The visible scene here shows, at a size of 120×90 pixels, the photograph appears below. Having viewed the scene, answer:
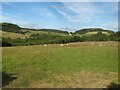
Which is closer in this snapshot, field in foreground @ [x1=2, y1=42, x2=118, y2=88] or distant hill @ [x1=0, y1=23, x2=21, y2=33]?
field in foreground @ [x1=2, y1=42, x2=118, y2=88]

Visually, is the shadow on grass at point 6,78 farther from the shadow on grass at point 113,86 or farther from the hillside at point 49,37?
the hillside at point 49,37

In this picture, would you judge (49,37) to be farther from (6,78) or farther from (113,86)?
(113,86)

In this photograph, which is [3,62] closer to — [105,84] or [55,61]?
[55,61]

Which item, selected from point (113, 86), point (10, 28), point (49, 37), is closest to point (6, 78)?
point (113, 86)

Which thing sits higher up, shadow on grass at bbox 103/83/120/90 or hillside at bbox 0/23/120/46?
hillside at bbox 0/23/120/46

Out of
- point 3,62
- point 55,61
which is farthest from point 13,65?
point 55,61

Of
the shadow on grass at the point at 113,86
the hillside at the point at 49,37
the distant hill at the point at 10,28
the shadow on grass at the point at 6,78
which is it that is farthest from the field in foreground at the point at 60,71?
the distant hill at the point at 10,28

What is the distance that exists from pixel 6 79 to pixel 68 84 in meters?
5.16

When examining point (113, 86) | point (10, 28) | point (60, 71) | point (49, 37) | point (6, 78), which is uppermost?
point (10, 28)

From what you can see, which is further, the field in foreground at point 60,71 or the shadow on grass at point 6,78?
the field in foreground at point 60,71

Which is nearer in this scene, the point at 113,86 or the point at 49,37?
the point at 113,86

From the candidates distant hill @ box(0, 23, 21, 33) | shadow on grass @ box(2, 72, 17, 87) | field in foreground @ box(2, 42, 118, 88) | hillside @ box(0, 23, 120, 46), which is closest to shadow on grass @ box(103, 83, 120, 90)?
field in foreground @ box(2, 42, 118, 88)

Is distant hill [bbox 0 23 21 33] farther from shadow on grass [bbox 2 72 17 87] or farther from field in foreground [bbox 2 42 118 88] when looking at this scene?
shadow on grass [bbox 2 72 17 87]

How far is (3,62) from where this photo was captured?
29.1 meters
